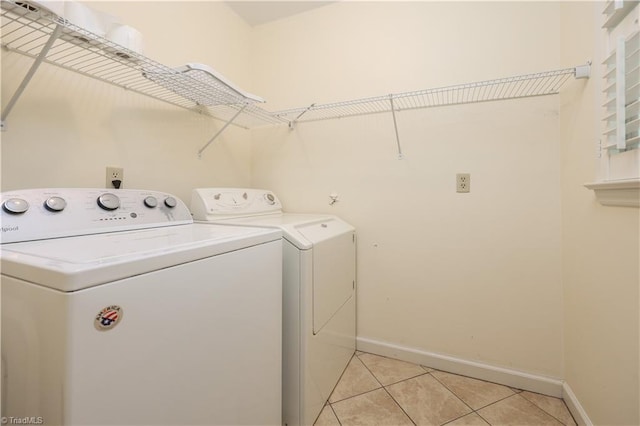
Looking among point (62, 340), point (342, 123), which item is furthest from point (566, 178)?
point (62, 340)

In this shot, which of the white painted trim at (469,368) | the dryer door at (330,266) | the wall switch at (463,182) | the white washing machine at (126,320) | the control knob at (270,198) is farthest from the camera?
the control knob at (270,198)

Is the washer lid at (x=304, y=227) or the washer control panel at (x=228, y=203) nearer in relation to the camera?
the washer lid at (x=304, y=227)

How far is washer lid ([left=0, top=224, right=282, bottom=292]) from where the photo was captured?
20.5 inches

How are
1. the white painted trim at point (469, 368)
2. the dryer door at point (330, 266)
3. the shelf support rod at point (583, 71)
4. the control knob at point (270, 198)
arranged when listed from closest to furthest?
the shelf support rod at point (583, 71)
the dryer door at point (330, 266)
the white painted trim at point (469, 368)
the control knob at point (270, 198)

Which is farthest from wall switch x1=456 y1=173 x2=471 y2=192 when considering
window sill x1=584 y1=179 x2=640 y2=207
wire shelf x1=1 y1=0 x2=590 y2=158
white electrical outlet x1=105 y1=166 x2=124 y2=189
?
white electrical outlet x1=105 y1=166 x2=124 y2=189

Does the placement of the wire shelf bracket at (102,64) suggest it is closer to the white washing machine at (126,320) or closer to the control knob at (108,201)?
the control knob at (108,201)

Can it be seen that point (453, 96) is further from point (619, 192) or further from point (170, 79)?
point (170, 79)

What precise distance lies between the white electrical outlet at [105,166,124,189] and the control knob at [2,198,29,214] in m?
0.44

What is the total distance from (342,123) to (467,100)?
2.56 feet

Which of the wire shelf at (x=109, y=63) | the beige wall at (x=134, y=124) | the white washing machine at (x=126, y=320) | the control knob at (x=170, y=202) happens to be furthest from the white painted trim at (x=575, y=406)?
the beige wall at (x=134, y=124)

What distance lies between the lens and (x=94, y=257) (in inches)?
23.8

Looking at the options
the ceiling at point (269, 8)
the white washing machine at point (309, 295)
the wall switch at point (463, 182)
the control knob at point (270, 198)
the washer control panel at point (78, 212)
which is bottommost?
the white washing machine at point (309, 295)

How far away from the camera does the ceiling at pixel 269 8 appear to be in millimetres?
1990

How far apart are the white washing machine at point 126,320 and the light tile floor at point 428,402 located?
1.69ft
